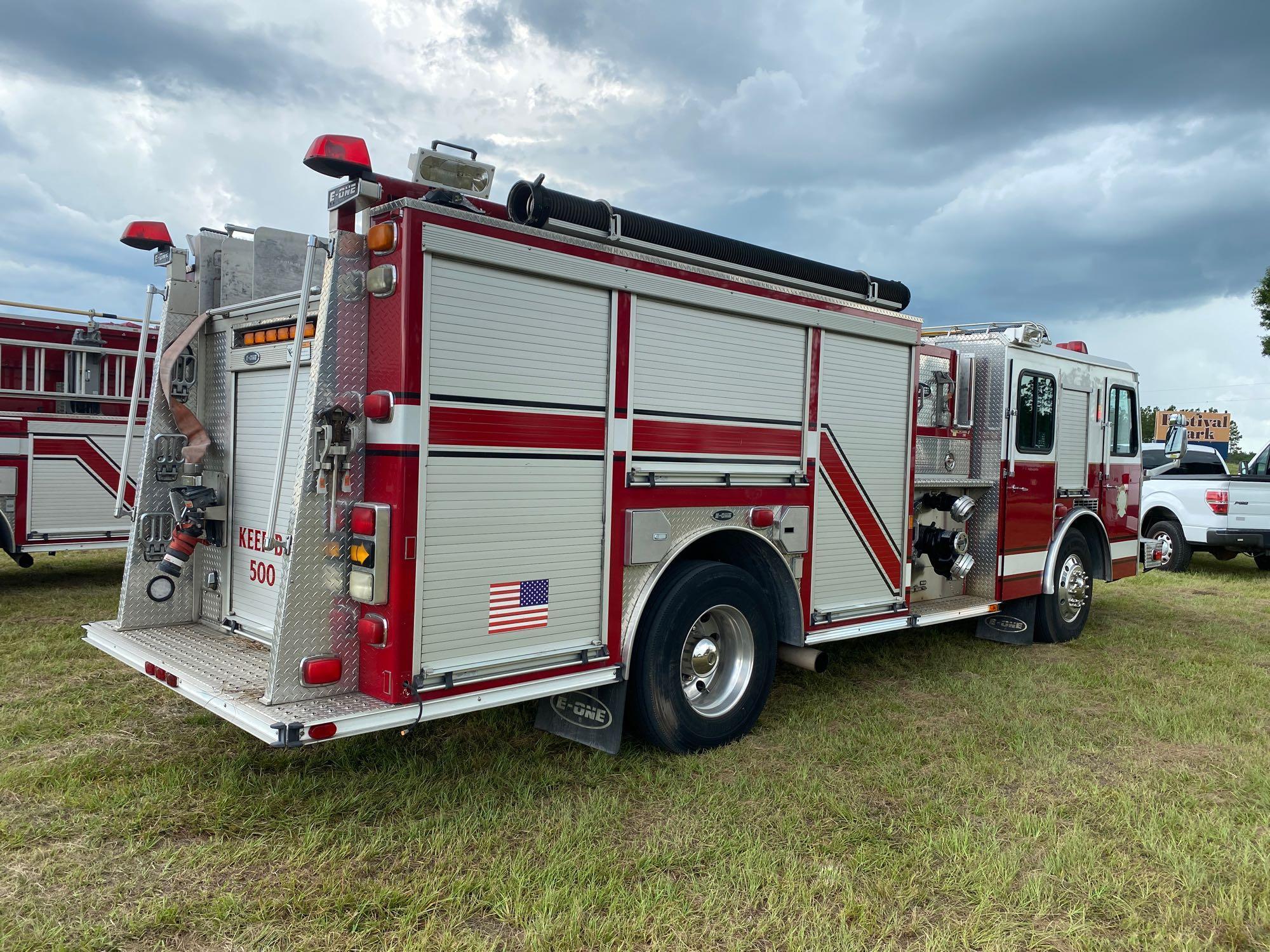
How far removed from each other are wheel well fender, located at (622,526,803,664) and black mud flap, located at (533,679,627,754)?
816 millimetres

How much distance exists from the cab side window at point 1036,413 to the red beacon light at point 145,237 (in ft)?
19.9

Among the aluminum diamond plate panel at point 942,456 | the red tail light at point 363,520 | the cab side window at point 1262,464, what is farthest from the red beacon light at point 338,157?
the cab side window at point 1262,464

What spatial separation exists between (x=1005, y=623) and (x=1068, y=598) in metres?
0.62

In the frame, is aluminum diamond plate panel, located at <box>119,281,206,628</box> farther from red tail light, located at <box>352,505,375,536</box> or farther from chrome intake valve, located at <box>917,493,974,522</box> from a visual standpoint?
chrome intake valve, located at <box>917,493,974,522</box>

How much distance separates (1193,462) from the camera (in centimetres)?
1541

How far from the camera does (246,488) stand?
4820 millimetres

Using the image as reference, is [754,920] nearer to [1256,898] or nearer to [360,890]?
[360,890]

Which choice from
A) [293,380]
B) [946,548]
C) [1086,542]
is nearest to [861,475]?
[946,548]

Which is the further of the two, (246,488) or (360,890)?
(246,488)

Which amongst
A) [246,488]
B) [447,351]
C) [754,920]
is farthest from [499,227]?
[754,920]

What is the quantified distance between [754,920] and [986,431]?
4874mm

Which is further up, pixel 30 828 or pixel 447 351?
pixel 447 351

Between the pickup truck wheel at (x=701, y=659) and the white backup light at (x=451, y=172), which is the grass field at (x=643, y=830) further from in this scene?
the white backup light at (x=451, y=172)

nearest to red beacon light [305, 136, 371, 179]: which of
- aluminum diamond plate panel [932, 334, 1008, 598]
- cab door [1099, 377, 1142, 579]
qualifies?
aluminum diamond plate panel [932, 334, 1008, 598]
